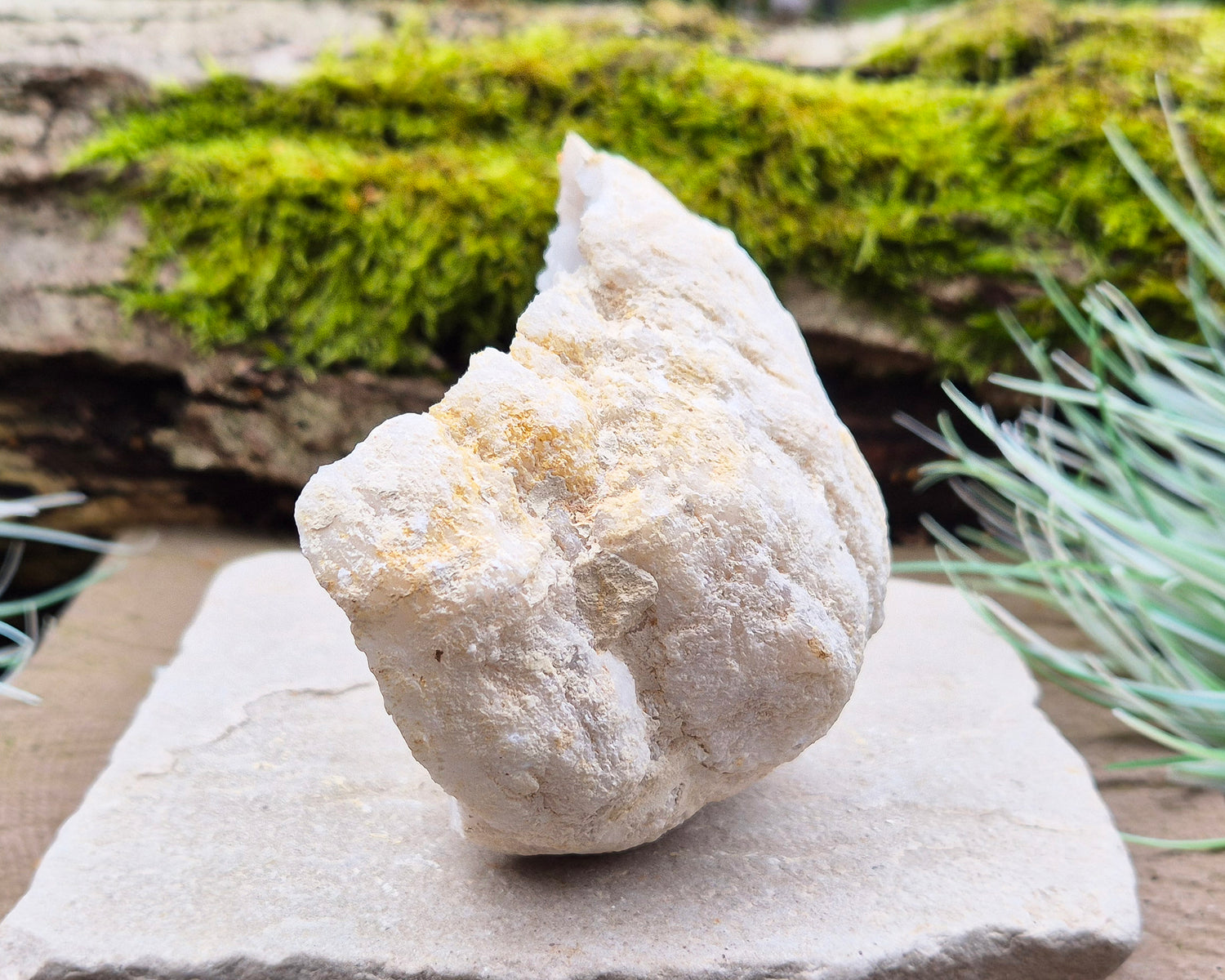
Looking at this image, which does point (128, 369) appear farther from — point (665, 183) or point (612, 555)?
point (612, 555)

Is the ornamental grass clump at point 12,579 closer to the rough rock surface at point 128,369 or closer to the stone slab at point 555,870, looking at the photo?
the rough rock surface at point 128,369

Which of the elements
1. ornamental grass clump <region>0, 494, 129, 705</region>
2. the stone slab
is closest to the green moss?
ornamental grass clump <region>0, 494, 129, 705</region>

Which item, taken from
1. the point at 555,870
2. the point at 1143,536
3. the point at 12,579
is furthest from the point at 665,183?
the point at 12,579

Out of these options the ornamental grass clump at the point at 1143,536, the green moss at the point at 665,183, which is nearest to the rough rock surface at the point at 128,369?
the green moss at the point at 665,183

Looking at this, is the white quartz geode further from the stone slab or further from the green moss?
the green moss

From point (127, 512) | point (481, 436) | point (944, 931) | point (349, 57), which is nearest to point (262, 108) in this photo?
point (349, 57)
